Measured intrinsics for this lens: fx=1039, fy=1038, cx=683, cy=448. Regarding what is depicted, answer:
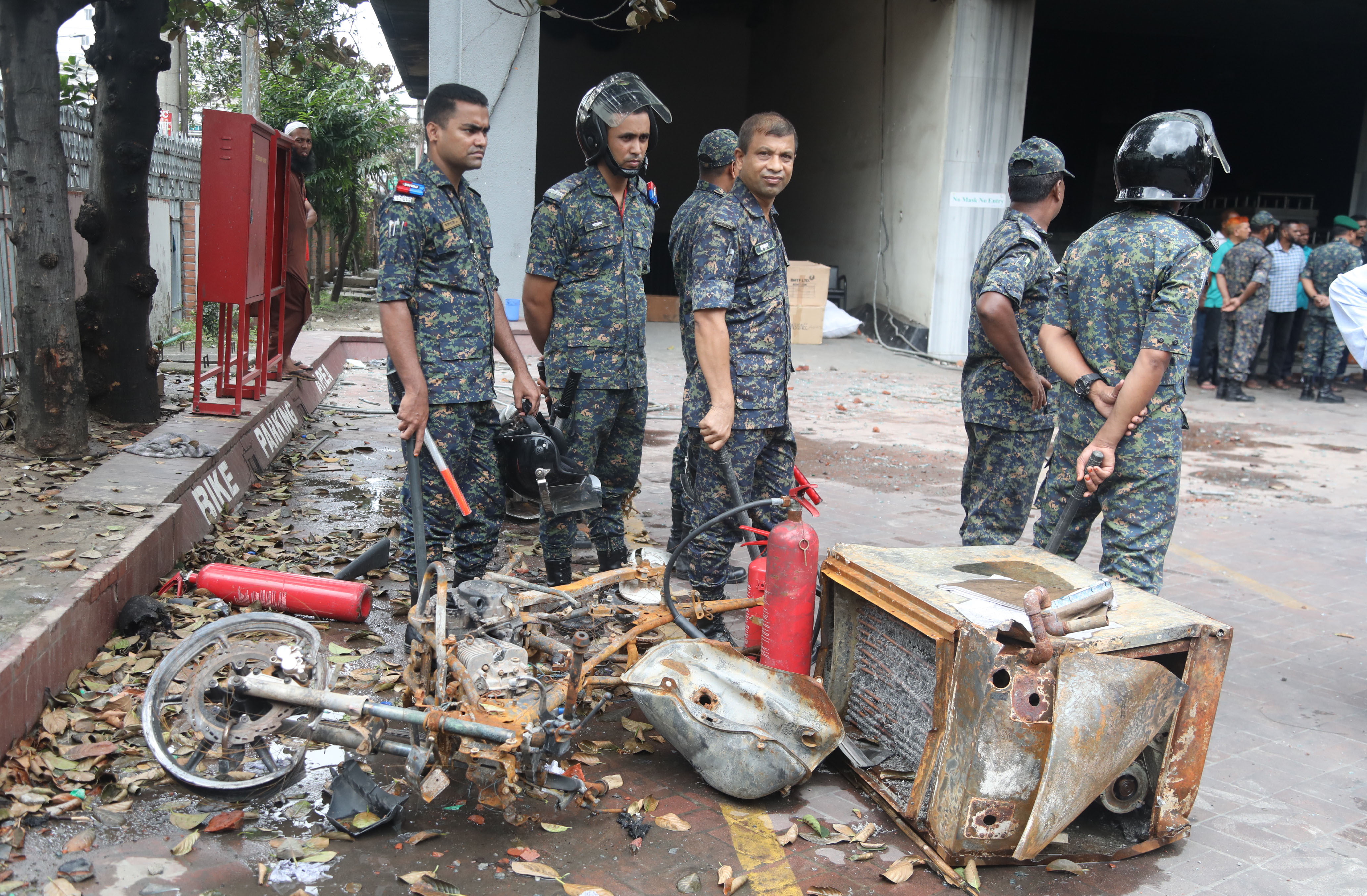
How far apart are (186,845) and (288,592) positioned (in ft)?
5.05

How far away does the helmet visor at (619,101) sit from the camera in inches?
181

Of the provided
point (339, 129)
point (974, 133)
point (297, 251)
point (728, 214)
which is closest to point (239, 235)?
point (297, 251)

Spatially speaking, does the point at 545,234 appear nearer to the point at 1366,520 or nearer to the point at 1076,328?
the point at 1076,328

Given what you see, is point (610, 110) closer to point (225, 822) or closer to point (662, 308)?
point (225, 822)

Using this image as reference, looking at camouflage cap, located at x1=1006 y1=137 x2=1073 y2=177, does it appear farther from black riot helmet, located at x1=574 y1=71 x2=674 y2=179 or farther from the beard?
the beard

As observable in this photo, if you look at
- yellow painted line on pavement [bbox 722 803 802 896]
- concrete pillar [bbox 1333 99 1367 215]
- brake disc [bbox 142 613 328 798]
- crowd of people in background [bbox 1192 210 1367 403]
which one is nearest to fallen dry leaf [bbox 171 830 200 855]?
brake disc [bbox 142 613 328 798]

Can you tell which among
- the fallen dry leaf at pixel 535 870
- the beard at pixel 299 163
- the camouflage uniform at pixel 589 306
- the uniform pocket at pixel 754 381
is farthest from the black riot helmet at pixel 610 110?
the beard at pixel 299 163

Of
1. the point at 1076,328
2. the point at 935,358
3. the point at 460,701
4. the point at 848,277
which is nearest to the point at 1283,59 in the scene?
the point at 848,277

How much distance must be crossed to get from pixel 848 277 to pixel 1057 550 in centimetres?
1466

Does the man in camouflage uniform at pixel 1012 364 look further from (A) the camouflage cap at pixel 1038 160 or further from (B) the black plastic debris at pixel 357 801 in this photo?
(B) the black plastic debris at pixel 357 801

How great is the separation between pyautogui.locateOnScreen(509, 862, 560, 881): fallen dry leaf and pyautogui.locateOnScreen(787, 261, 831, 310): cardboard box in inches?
498

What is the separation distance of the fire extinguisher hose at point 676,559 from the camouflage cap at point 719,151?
2.04m

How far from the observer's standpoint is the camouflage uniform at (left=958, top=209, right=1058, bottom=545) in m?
4.58

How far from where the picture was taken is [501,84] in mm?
12328
